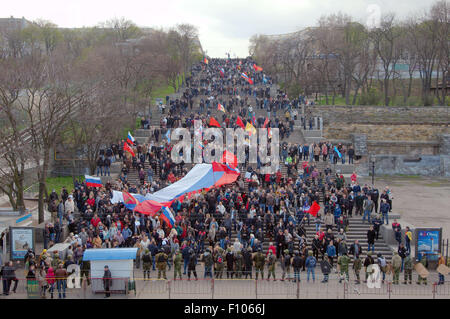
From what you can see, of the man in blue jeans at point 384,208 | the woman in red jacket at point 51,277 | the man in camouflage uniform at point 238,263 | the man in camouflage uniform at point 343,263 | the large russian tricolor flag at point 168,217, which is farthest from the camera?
the man in blue jeans at point 384,208

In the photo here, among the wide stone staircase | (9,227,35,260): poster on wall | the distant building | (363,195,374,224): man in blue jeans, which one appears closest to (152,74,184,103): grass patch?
the wide stone staircase

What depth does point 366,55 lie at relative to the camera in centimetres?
6406

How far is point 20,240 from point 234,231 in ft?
31.0

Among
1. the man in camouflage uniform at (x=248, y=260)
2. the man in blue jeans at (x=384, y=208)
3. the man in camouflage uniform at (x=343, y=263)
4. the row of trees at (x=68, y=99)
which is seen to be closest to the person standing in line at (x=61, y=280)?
the man in camouflage uniform at (x=248, y=260)

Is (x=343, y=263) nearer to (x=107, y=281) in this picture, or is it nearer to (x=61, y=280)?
(x=107, y=281)

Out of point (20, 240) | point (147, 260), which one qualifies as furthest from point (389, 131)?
point (20, 240)

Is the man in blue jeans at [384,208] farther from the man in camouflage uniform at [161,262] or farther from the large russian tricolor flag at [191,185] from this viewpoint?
the man in camouflage uniform at [161,262]

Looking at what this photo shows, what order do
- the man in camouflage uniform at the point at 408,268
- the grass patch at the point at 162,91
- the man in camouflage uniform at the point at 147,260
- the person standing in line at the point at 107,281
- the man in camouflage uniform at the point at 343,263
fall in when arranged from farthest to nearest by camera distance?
the grass patch at the point at 162,91
the man in camouflage uniform at the point at 147,260
the man in camouflage uniform at the point at 408,268
the man in camouflage uniform at the point at 343,263
the person standing in line at the point at 107,281

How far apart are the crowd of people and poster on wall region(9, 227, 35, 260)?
0.65 meters

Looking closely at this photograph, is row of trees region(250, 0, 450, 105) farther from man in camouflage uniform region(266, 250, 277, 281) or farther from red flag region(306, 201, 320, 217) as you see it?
man in camouflage uniform region(266, 250, 277, 281)

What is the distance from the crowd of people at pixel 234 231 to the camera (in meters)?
20.3

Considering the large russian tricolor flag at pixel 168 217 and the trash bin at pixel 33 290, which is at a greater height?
the large russian tricolor flag at pixel 168 217

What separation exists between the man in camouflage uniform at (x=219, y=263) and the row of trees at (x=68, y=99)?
36.3ft
